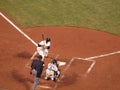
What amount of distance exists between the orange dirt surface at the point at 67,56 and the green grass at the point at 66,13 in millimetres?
813

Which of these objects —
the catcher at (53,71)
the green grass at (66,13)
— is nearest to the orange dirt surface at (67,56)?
the catcher at (53,71)

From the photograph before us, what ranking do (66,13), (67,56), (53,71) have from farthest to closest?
(66,13) < (67,56) < (53,71)

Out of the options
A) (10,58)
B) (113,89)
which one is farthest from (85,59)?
(10,58)

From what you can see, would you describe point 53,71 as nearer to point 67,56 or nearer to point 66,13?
point 67,56

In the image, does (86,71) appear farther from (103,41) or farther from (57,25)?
(57,25)

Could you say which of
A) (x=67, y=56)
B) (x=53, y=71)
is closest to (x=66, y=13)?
(x=67, y=56)

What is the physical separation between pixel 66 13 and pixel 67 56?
5203mm

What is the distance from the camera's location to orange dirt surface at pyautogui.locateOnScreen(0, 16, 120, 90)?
1598 cm

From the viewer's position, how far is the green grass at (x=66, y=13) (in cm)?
2112

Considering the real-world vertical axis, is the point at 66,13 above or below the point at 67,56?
above

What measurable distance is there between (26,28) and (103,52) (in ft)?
15.9

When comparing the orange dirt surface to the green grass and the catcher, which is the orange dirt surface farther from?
the green grass

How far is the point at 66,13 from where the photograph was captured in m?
22.4

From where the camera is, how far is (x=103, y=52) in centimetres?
1817
